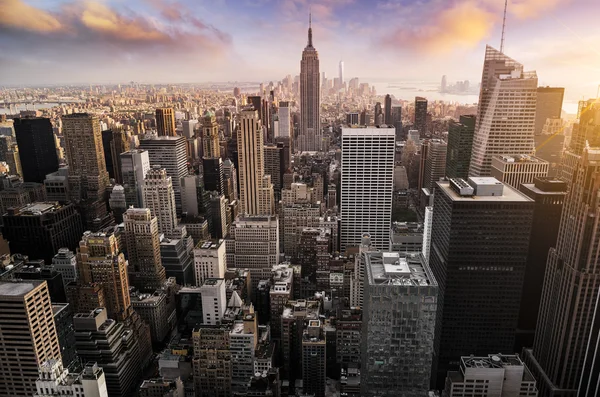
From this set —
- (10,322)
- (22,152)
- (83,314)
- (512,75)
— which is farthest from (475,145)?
(22,152)

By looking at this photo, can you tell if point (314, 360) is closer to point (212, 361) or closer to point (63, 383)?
point (212, 361)

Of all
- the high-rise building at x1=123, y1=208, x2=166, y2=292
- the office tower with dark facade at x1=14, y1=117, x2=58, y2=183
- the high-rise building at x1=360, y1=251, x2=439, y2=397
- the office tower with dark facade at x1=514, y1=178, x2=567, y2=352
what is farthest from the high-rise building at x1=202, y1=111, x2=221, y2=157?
the high-rise building at x1=360, y1=251, x2=439, y2=397

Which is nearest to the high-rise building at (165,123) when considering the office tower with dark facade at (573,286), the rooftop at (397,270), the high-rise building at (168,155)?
the high-rise building at (168,155)

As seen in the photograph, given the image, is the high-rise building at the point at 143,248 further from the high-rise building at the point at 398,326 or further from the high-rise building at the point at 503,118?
the high-rise building at the point at 503,118

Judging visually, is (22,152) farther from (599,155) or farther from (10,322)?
(599,155)

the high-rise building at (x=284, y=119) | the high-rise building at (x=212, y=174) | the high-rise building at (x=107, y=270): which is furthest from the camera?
the high-rise building at (x=284, y=119)

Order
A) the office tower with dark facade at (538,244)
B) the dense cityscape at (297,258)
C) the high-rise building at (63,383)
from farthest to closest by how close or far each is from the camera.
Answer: the office tower with dark facade at (538,244) < the dense cityscape at (297,258) < the high-rise building at (63,383)
